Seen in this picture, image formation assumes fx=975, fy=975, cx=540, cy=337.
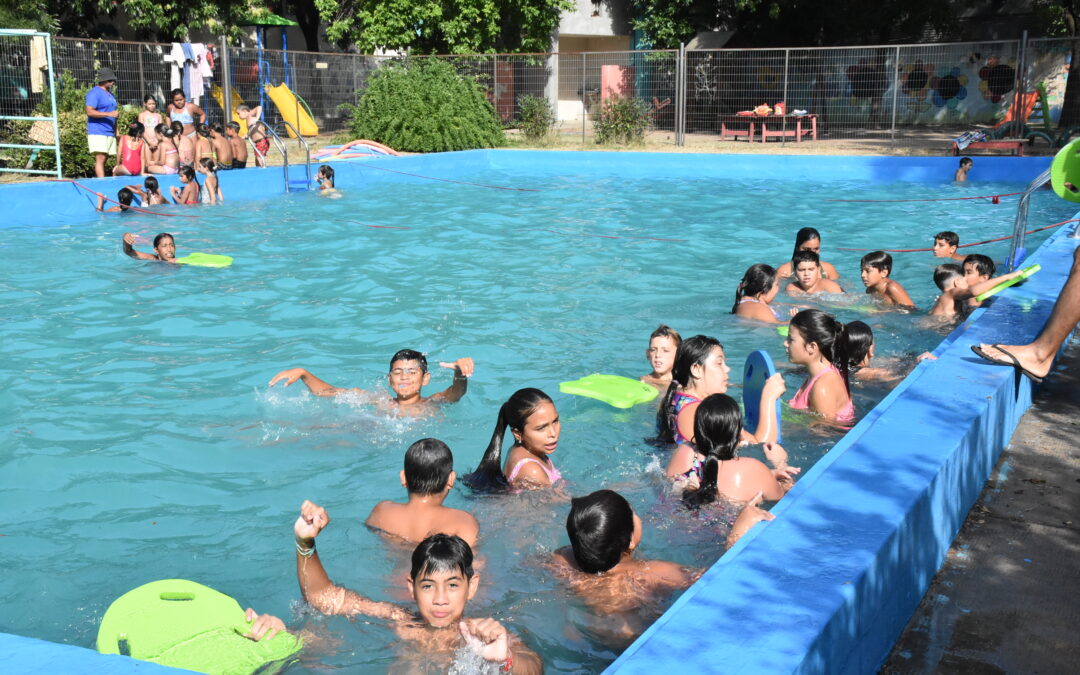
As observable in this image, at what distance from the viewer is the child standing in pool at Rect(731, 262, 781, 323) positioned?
9102 millimetres

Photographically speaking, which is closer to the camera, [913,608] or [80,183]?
[913,608]

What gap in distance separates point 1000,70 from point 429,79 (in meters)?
16.6

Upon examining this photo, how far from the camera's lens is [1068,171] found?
6996 mm

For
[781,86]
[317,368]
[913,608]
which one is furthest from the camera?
[781,86]

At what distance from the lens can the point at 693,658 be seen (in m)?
2.74

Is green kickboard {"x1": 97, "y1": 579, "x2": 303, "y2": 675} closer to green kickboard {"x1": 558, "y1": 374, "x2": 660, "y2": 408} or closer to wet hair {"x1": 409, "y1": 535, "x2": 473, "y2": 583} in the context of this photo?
wet hair {"x1": 409, "y1": 535, "x2": 473, "y2": 583}

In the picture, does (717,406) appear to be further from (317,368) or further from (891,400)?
(317,368)

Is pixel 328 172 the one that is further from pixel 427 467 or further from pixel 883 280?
pixel 427 467

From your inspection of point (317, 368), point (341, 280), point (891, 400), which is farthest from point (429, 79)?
point (891, 400)

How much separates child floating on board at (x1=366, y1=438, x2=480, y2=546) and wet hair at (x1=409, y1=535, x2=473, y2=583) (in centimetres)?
83

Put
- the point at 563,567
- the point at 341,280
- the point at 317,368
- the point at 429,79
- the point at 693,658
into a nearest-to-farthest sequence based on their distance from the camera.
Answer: the point at 693,658 < the point at 563,567 < the point at 317,368 < the point at 341,280 < the point at 429,79

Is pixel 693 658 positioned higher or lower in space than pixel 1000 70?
lower

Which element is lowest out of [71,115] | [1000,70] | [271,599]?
[271,599]

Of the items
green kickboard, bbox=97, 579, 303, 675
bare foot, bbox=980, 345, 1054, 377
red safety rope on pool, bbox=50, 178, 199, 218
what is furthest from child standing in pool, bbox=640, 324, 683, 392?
red safety rope on pool, bbox=50, 178, 199, 218
